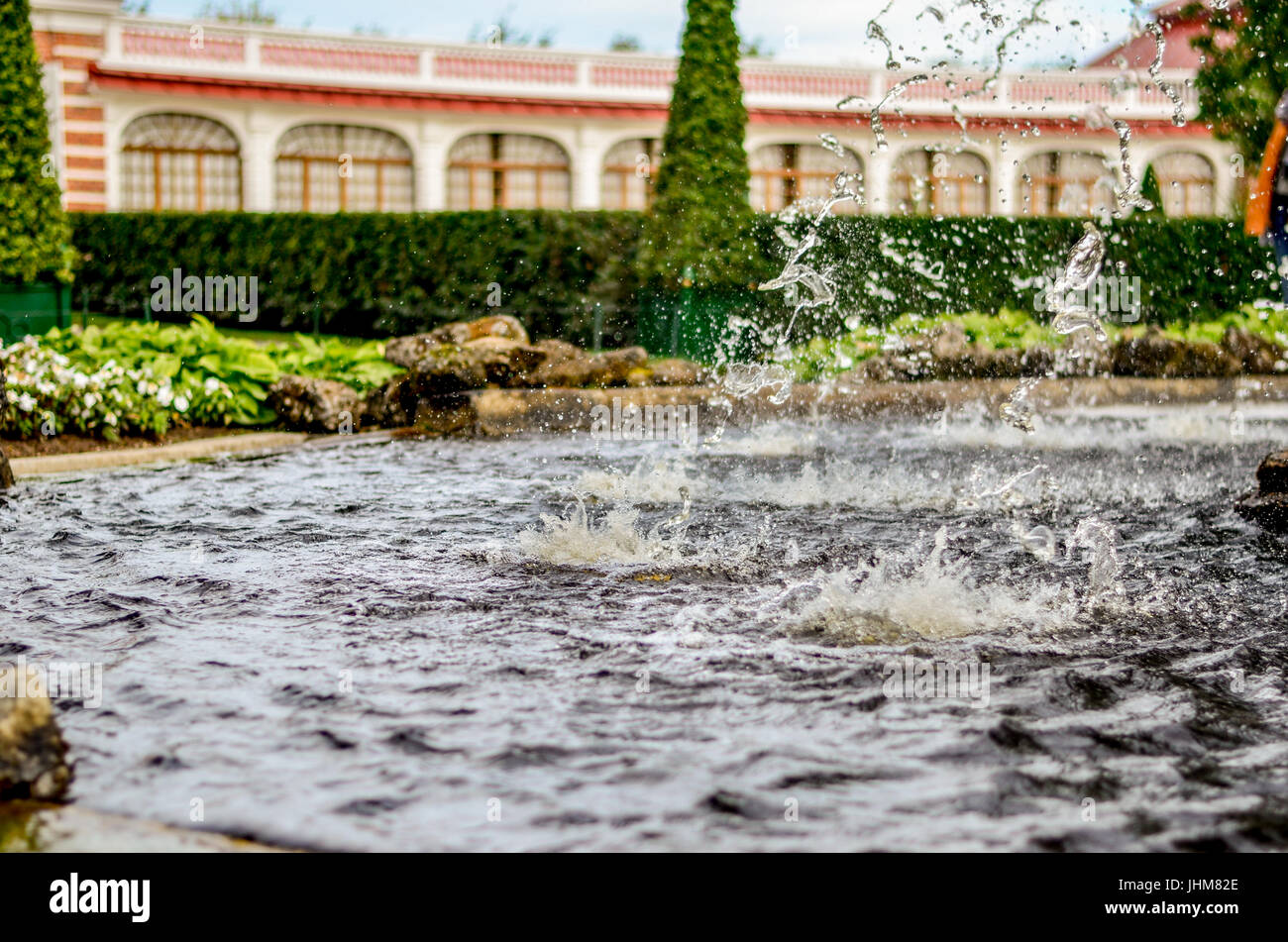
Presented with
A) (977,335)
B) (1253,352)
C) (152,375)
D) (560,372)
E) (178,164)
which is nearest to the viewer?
(152,375)

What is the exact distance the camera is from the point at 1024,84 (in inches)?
1346

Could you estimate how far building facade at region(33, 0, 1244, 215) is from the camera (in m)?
27.7

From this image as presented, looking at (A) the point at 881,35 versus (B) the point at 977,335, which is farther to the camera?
(B) the point at 977,335

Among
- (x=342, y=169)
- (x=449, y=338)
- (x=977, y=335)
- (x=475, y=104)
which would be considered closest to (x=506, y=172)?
(x=475, y=104)

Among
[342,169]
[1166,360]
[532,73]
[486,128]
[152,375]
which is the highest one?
[532,73]

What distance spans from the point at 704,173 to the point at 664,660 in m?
14.2

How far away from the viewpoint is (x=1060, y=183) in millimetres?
35844

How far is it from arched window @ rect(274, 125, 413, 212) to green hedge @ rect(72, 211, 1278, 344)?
32.9 feet

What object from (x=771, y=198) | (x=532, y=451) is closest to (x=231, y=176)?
(x=771, y=198)

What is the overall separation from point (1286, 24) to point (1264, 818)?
57.3 ft

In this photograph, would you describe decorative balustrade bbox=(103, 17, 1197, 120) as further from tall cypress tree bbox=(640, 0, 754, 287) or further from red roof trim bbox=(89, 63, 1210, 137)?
tall cypress tree bbox=(640, 0, 754, 287)

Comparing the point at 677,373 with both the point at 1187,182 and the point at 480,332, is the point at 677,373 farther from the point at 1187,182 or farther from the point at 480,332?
the point at 1187,182

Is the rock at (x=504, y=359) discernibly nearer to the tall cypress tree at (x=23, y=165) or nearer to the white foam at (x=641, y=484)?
the white foam at (x=641, y=484)

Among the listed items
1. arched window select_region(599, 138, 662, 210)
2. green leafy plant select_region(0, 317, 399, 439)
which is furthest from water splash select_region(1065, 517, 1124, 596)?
arched window select_region(599, 138, 662, 210)
